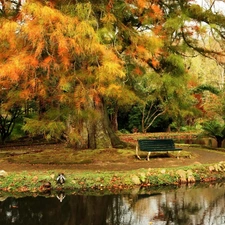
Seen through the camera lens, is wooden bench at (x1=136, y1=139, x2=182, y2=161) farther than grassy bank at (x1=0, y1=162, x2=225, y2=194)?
Yes

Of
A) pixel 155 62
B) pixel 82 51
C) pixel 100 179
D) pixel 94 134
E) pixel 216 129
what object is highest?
pixel 155 62

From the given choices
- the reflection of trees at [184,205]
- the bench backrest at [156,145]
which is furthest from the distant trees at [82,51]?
the reflection of trees at [184,205]

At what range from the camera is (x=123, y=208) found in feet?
20.6

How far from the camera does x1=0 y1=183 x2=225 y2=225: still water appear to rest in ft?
18.2

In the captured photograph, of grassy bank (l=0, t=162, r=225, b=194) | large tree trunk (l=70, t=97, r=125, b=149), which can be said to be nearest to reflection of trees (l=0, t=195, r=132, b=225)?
grassy bank (l=0, t=162, r=225, b=194)

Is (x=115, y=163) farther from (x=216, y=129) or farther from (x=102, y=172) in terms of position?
(x=216, y=129)

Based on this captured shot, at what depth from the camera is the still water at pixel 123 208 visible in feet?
18.2

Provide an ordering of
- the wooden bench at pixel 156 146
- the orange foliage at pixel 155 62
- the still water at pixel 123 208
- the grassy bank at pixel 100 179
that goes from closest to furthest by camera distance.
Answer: the still water at pixel 123 208 → the grassy bank at pixel 100 179 → the wooden bench at pixel 156 146 → the orange foliage at pixel 155 62

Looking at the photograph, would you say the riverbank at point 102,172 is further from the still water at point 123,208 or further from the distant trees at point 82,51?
the distant trees at point 82,51

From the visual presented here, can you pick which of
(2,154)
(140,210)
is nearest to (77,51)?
(140,210)

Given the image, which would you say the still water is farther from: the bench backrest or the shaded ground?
the bench backrest

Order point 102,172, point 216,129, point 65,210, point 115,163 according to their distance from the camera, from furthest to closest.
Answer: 1. point 216,129
2. point 115,163
3. point 102,172
4. point 65,210

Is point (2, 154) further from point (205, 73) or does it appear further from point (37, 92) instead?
point (205, 73)

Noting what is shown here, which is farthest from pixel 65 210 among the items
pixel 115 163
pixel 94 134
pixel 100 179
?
pixel 94 134
